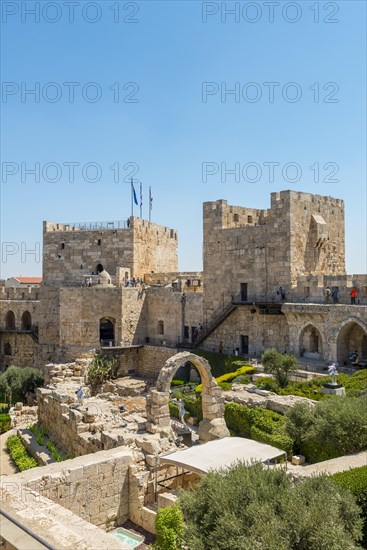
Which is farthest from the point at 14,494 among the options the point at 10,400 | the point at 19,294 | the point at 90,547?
the point at 19,294

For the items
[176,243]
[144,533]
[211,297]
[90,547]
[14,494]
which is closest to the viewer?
[90,547]

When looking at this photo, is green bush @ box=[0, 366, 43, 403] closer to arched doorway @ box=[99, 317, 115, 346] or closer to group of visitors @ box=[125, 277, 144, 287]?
arched doorway @ box=[99, 317, 115, 346]

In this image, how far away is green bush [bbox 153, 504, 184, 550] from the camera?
811 cm

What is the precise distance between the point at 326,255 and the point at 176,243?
14566 millimetres

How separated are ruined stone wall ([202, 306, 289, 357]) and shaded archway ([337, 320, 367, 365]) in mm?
2934

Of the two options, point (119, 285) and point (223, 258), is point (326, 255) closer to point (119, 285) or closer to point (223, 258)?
point (223, 258)

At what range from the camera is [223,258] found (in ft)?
88.2

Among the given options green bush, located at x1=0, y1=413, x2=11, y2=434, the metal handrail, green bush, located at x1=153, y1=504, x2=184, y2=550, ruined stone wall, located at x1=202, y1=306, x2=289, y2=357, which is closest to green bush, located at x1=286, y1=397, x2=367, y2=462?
green bush, located at x1=153, y1=504, x2=184, y2=550

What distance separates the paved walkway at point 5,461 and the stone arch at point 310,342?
1329cm

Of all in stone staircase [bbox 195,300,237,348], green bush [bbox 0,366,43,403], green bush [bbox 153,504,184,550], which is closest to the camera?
green bush [bbox 153,504,184,550]

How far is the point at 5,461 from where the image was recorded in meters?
16.9

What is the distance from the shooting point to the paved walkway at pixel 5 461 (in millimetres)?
15891

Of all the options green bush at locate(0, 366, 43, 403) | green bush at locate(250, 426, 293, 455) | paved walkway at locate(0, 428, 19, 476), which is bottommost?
paved walkway at locate(0, 428, 19, 476)

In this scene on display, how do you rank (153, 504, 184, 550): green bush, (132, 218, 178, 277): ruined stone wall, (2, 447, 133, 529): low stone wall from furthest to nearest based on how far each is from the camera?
(132, 218, 178, 277): ruined stone wall < (2, 447, 133, 529): low stone wall < (153, 504, 184, 550): green bush
